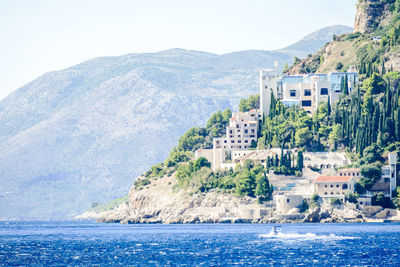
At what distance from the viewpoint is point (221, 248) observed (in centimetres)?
10512

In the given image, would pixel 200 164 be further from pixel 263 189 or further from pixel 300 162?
pixel 300 162

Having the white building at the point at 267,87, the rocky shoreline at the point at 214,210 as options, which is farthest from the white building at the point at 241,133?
the rocky shoreline at the point at 214,210

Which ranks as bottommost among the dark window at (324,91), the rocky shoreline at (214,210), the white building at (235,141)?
the rocky shoreline at (214,210)

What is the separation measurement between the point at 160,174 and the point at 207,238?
256 ft

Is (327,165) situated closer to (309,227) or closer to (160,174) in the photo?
(309,227)

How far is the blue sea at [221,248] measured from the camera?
91.0 m

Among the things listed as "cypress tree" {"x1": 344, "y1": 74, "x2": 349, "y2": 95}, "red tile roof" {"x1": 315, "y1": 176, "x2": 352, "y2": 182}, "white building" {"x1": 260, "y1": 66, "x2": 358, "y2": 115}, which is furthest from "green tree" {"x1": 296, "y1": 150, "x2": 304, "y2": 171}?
"cypress tree" {"x1": 344, "y1": 74, "x2": 349, "y2": 95}

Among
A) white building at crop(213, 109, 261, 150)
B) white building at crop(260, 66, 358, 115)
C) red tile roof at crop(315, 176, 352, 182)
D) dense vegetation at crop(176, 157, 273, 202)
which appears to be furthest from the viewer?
white building at crop(213, 109, 261, 150)

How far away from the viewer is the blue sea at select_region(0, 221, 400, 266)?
9100 centimetres

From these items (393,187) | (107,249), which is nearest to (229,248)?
(107,249)

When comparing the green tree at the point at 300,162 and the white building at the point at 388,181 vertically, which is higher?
the green tree at the point at 300,162

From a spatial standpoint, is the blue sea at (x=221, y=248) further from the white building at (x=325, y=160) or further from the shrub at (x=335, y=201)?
the white building at (x=325, y=160)

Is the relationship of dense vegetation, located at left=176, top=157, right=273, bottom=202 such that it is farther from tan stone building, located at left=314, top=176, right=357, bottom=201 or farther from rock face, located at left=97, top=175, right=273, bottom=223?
tan stone building, located at left=314, top=176, right=357, bottom=201

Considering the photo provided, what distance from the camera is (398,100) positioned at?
535 ft
